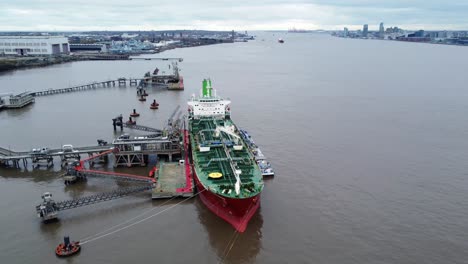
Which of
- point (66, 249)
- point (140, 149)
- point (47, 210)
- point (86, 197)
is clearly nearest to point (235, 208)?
point (66, 249)

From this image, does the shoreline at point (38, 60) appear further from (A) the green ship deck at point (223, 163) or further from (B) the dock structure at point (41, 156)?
(A) the green ship deck at point (223, 163)

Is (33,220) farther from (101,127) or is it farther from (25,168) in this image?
(101,127)

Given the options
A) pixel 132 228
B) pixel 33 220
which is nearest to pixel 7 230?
pixel 33 220

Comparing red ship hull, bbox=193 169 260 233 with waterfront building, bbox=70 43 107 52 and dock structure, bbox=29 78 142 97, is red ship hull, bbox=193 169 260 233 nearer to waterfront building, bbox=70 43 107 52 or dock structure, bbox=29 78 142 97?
dock structure, bbox=29 78 142 97

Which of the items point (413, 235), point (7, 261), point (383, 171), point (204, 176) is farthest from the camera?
point (383, 171)

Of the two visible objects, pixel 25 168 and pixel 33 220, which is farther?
pixel 25 168

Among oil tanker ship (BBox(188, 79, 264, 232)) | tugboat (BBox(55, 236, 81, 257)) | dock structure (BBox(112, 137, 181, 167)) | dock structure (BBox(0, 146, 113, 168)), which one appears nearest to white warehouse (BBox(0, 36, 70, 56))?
dock structure (BBox(0, 146, 113, 168))

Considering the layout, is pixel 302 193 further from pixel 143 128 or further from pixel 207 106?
pixel 143 128

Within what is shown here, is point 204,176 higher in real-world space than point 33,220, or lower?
higher
